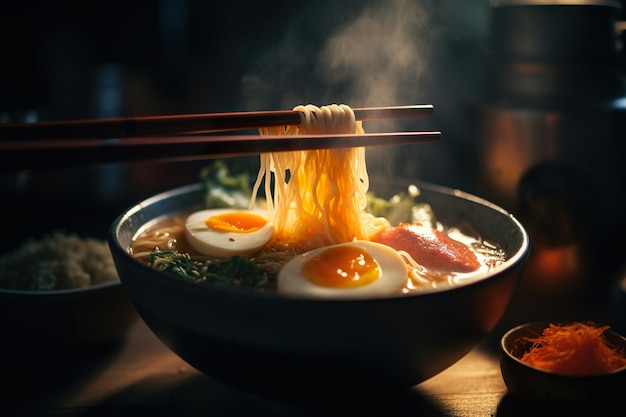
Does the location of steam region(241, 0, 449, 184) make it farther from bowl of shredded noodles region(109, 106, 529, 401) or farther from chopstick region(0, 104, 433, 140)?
chopstick region(0, 104, 433, 140)

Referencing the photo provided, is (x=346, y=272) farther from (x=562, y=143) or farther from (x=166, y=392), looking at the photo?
(x=562, y=143)

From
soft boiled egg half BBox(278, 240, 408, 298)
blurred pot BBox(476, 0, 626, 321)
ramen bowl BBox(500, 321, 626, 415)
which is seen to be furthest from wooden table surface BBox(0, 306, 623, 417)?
blurred pot BBox(476, 0, 626, 321)

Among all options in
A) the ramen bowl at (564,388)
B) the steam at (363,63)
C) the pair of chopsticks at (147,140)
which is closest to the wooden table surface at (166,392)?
the ramen bowl at (564,388)

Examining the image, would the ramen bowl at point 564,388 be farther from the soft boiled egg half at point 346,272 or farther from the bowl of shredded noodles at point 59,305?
the bowl of shredded noodles at point 59,305

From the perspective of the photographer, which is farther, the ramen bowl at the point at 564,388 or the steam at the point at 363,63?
the steam at the point at 363,63

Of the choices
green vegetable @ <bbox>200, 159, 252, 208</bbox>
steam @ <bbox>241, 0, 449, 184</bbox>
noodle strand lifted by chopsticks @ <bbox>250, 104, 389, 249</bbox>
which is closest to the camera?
noodle strand lifted by chopsticks @ <bbox>250, 104, 389, 249</bbox>

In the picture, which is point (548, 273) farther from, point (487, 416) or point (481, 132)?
point (487, 416)

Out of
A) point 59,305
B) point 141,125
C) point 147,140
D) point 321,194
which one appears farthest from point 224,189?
point 147,140
